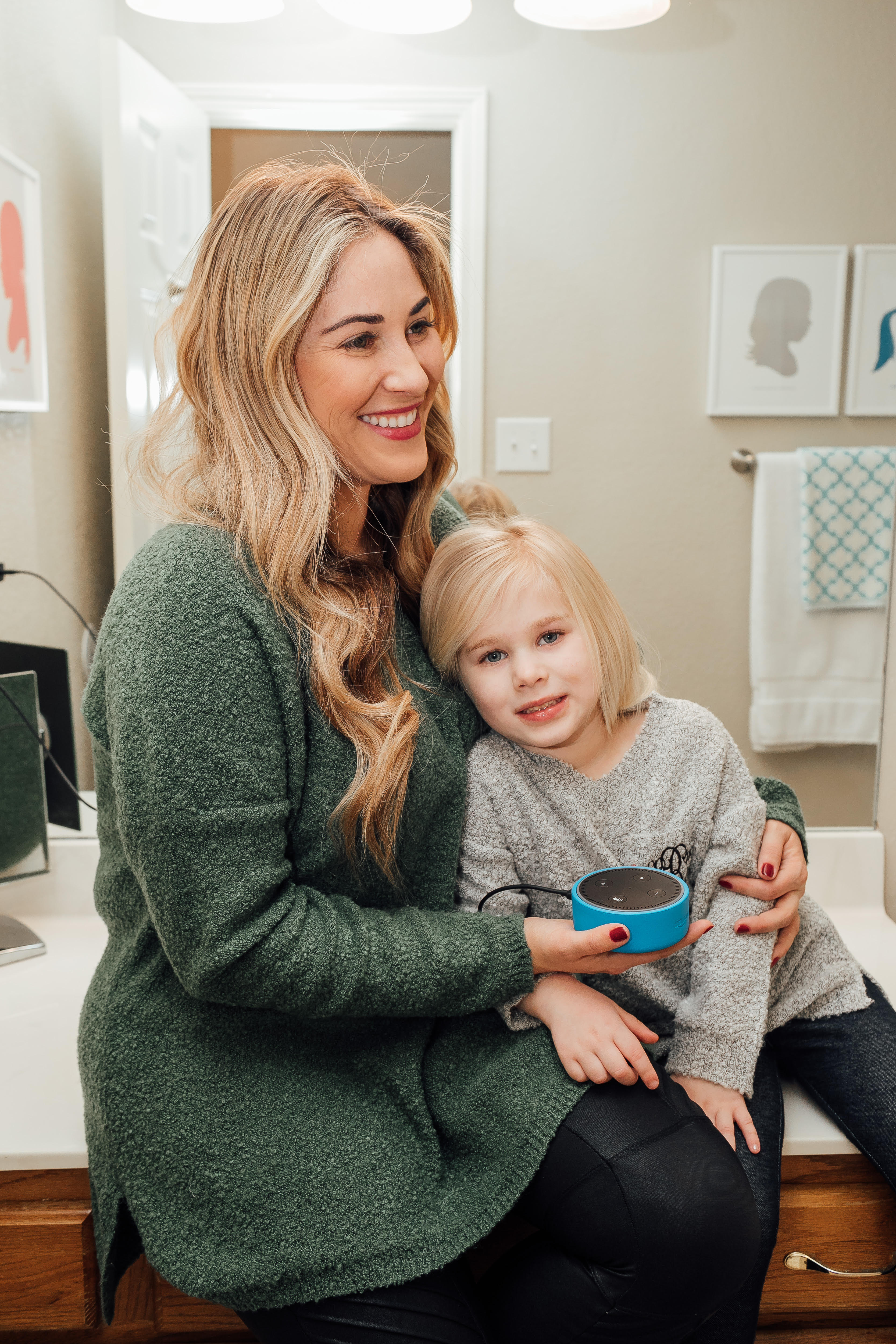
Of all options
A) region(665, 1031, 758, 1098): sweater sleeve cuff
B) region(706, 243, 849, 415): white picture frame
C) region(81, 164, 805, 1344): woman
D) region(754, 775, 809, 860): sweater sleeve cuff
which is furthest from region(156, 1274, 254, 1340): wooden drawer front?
region(706, 243, 849, 415): white picture frame

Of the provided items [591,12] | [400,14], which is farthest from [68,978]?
[591,12]

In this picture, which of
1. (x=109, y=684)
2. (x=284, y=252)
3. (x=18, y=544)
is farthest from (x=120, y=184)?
(x=109, y=684)

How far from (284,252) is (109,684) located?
0.41 meters

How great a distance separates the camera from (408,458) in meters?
1.00

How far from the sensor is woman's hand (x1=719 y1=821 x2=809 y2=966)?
1.00 m

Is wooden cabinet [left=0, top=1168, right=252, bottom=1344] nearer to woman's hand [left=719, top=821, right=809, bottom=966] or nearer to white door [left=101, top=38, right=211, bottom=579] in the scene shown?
woman's hand [left=719, top=821, right=809, bottom=966]

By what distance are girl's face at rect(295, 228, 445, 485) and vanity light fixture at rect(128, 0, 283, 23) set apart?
627mm

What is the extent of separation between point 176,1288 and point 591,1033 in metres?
0.51

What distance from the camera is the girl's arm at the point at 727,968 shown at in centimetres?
96

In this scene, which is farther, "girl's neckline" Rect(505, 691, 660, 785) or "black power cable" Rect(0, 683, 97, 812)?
"black power cable" Rect(0, 683, 97, 812)

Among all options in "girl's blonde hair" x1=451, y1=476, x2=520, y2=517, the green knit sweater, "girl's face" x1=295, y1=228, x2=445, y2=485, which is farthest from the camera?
"girl's blonde hair" x1=451, y1=476, x2=520, y2=517

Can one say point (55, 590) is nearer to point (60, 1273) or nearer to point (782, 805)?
point (60, 1273)

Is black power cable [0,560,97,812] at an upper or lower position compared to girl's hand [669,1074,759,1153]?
upper

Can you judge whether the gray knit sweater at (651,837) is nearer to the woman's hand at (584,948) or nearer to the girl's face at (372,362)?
the woman's hand at (584,948)
